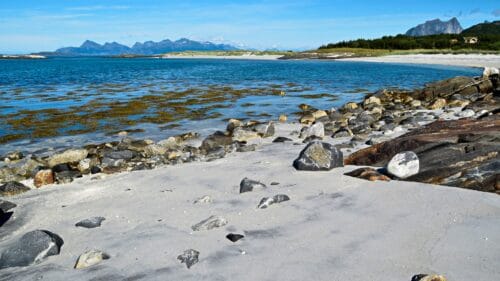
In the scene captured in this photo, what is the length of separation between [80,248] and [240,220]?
2216 millimetres

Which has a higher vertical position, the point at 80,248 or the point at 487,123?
the point at 487,123

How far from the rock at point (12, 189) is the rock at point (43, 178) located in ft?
1.17

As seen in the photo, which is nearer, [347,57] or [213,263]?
[213,263]

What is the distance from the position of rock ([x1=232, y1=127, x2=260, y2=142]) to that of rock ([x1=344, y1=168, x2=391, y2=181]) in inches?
247

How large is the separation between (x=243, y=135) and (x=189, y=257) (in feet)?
29.7

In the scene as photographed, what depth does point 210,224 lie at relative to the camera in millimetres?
6031

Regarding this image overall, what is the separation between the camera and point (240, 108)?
22.9 m

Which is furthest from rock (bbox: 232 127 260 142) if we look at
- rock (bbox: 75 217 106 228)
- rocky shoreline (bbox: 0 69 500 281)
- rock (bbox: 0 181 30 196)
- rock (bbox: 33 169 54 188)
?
rock (bbox: 75 217 106 228)

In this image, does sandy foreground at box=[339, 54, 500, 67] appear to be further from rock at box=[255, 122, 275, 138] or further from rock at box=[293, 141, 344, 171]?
rock at box=[293, 141, 344, 171]

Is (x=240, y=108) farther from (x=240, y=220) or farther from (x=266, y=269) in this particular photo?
(x=266, y=269)

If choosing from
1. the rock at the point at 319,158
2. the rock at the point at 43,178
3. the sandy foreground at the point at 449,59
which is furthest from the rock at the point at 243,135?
the sandy foreground at the point at 449,59

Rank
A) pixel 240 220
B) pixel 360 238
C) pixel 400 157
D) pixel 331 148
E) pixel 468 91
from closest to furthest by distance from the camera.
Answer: pixel 360 238 → pixel 240 220 → pixel 400 157 → pixel 331 148 → pixel 468 91

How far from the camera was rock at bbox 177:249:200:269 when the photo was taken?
4986 millimetres

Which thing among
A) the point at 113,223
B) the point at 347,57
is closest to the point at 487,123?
the point at 113,223
